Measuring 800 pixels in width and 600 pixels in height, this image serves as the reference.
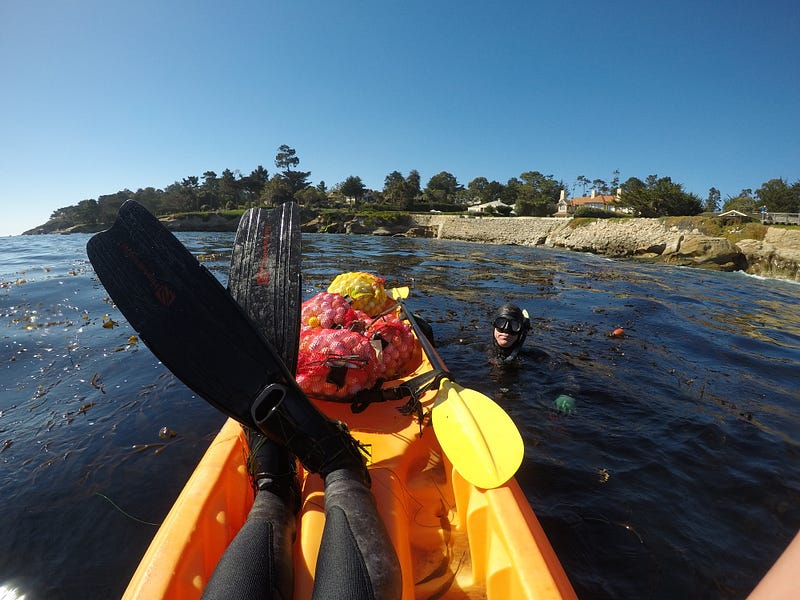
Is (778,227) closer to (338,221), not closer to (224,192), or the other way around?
(338,221)

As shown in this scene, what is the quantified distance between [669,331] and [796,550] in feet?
29.1

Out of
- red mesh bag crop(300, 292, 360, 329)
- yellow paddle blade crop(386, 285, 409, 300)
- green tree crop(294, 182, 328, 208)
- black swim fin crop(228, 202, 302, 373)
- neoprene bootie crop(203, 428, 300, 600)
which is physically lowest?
neoprene bootie crop(203, 428, 300, 600)

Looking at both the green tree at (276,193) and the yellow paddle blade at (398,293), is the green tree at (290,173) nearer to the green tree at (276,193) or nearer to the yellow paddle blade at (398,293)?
the green tree at (276,193)

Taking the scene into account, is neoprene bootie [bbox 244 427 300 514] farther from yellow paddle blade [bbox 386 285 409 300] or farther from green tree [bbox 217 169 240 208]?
green tree [bbox 217 169 240 208]

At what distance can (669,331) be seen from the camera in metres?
8.16

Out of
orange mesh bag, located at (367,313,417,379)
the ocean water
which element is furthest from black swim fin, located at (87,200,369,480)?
orange mesh bag, located at (367,313,417,379)

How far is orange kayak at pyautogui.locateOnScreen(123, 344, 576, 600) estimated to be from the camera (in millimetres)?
1620

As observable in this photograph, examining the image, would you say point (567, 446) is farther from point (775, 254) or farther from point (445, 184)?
point (445, 184)

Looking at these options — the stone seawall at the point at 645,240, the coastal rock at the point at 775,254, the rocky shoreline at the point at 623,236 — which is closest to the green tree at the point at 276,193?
the rocky shoreline at the point at 623,236

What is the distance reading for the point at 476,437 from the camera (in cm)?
262

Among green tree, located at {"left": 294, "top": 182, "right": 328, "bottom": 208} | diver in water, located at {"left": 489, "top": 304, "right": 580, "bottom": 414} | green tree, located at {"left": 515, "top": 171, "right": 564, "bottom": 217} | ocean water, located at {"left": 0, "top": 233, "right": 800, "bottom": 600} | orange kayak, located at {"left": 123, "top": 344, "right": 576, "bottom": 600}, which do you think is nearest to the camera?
orange kayak, located at {"left": 123, "top": 344, "right": 576, "bottom": 600}

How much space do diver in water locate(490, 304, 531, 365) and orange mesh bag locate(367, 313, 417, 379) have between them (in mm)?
1830

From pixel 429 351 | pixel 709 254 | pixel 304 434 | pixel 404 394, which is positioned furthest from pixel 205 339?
pixel 709 254

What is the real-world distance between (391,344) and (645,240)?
98.1 feet
